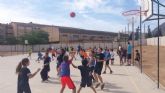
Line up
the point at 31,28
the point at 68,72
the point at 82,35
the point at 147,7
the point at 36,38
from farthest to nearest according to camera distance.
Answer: the point at 31,28 < the point at 82,35 < the point at 36,38 < the point at 147,7 < the point at 68,72

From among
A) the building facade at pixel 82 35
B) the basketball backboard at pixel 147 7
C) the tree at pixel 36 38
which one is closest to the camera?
the basketball backboard at pixel 147 7

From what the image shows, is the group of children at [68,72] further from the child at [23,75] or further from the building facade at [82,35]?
the building facade at [82,35]

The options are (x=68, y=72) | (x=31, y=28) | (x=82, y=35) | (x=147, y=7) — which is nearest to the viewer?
(x=68, y=72)

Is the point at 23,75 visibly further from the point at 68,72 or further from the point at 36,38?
the point at 36,38

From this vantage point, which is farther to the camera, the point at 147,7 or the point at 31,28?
the point at 31,28

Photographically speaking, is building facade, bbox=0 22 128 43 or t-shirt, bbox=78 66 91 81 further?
building facade, bbox=0 22 128 43

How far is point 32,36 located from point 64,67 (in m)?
111

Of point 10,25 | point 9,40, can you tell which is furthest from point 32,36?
point 10,25

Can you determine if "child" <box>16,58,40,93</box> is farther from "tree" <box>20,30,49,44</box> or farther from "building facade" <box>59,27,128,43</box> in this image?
"building facade" <box>59,27,128,43</box>

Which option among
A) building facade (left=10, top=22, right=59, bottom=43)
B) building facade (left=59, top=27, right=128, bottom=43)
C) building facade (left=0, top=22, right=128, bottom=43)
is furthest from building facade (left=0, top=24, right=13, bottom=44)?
building facade (left=59, top=27, right=128, bottom=43)

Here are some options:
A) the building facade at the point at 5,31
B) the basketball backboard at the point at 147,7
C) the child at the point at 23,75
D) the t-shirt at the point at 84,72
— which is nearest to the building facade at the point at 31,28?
the building facade at the point at 5,31

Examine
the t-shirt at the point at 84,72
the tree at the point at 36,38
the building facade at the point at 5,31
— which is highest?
the building facade at the point at 5,31

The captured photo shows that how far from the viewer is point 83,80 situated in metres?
12.6

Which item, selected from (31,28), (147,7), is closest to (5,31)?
(31,28)
